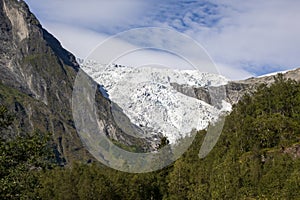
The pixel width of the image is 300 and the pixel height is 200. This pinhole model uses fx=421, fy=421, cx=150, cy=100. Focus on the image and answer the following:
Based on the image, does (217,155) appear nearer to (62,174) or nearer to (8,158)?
(62,174)

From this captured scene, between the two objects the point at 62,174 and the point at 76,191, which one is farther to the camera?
the point at 62,174

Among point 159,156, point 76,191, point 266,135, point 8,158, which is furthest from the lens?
point 266,135

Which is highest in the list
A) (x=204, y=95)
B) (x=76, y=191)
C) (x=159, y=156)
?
(x=204, y=95)

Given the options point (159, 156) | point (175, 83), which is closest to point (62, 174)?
point (159, 156)

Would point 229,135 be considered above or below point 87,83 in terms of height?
above

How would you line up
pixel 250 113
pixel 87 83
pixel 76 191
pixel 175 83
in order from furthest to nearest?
pixel 250 113 → pixel 76 191 → pixel 175 83 → pixel 87 83

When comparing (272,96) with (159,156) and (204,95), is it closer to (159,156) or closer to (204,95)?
(159,156)
